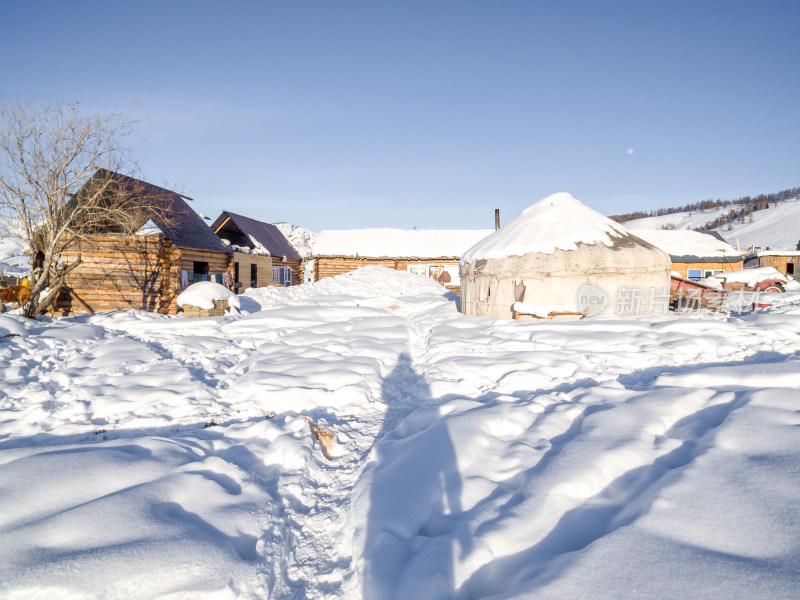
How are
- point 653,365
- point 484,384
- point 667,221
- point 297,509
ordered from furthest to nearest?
point 667,221 < point 653,365 < point 484,384 < point 297,509

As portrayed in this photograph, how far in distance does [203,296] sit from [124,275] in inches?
129

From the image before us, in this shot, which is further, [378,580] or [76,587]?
[378,580]

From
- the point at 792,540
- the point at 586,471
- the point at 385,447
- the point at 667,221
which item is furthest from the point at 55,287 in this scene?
the point at 667,221

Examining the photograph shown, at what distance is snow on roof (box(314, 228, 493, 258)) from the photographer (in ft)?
85.1

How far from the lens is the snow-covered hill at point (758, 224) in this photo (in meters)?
64.0

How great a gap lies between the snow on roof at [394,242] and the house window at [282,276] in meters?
2.14

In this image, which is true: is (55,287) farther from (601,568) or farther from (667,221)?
(667,221)

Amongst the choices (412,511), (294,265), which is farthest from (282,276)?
(412,511)

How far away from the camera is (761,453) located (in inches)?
104

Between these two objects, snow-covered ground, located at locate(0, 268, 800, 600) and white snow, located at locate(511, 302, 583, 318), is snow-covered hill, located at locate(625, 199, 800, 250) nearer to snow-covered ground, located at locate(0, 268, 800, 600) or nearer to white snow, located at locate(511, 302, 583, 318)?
white snow, located at locate(511, 302, 583, 318)

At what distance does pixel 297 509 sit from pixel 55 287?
9.89 meters

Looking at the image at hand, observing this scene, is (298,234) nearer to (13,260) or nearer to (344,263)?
(13,260)

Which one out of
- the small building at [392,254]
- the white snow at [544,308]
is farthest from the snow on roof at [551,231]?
the small building at [392,254]

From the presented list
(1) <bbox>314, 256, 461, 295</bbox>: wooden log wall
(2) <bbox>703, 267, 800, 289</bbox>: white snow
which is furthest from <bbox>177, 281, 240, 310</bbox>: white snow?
(2) <bbox>703, 267, 800, 289</bbox>: white snow
